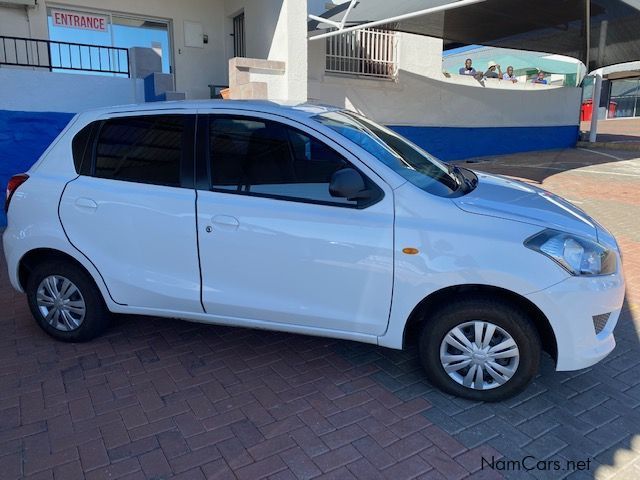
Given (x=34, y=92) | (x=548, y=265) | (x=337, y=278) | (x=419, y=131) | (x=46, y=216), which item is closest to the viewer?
(x=548, y=265)

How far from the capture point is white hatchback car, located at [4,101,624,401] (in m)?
2.88

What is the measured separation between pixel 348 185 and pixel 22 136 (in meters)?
7.06

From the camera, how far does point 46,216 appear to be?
3656 millimetres

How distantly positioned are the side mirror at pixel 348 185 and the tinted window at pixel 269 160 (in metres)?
0.12

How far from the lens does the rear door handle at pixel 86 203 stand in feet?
11.6

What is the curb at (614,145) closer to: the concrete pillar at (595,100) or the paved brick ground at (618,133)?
the concrete pillar at (595,100)

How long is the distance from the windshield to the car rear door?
1024 millimetres

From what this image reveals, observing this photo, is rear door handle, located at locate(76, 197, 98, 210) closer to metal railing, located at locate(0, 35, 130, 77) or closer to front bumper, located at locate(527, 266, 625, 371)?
front bumper, located at locate(527, 266, 625, 371)

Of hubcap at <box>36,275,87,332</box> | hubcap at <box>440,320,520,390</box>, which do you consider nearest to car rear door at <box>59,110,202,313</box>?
hubcap at <box>36,275,87,332</box>

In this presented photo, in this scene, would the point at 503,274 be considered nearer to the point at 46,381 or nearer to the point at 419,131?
the point at 46,381

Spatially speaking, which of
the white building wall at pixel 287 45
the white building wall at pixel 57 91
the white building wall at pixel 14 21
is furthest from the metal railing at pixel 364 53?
the white building wall at pixel 14 21

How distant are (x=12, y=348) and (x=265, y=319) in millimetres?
2072

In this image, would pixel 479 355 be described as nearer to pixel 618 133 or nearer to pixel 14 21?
pixel 14 21

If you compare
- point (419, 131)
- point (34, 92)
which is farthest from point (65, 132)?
point (419, 131)
